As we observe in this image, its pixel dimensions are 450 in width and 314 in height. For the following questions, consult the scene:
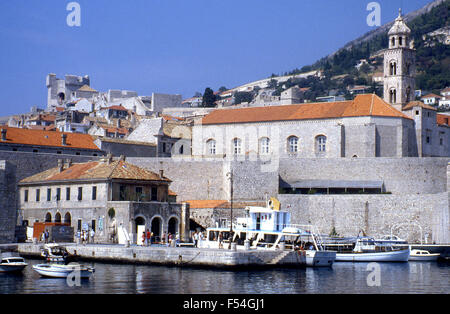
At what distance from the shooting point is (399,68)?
235 feet

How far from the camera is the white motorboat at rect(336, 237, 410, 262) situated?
44875 mm

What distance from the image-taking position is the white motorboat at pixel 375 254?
44.9 m

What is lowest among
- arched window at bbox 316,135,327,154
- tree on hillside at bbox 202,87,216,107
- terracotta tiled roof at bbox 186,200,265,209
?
terracotta tiled roof at bbox 186,200,265,209

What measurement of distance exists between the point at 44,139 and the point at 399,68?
118 feet

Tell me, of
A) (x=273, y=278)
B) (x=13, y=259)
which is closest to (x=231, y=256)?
(x=273, y=278)

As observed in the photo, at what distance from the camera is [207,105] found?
136 meters

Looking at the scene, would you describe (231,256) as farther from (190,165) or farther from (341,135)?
(341,135)

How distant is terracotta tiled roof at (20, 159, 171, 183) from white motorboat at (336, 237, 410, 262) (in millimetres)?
14103

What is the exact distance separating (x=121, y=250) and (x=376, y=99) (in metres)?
35.8

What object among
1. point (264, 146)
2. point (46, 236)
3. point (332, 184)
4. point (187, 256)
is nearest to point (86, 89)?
point (264, 146)

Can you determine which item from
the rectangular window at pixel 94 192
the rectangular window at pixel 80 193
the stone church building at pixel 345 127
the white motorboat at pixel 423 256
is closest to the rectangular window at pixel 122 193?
the rectangular window at pixel 94 192

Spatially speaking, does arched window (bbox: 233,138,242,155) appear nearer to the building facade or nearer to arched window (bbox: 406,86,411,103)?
arched window (bbox: 406,86,411,103)

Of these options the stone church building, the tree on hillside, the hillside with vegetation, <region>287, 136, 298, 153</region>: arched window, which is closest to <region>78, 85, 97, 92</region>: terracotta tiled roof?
the tree on hillside

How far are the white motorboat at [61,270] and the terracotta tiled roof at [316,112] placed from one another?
3784 cm
